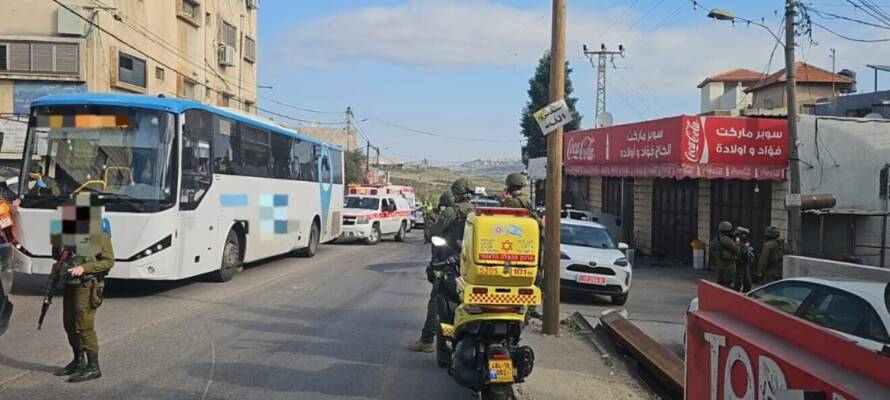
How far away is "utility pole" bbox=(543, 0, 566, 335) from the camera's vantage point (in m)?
9.40

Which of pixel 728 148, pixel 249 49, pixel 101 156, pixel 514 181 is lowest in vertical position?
pixel 514 181

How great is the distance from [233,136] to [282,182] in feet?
10.6

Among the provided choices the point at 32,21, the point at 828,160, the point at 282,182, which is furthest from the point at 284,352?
the point at 32,21

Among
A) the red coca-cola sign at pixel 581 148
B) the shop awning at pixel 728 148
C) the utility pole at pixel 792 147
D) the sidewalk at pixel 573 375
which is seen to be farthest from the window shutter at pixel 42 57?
the utility pole at pixel 792 147

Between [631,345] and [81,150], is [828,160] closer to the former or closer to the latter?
[631,345]

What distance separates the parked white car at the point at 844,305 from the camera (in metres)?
5.40

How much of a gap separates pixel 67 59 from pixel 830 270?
26.3m

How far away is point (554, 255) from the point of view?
9461 mm

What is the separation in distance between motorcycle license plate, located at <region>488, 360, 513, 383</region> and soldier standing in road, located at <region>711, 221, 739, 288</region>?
25.6 ft

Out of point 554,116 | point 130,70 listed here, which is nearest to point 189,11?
point 130,70

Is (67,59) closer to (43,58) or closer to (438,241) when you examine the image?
(43,58)

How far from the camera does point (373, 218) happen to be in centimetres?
2697

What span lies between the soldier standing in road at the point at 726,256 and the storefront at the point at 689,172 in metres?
7.08

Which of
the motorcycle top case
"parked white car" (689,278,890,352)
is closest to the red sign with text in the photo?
"parked white car" (689,278,890,352)
